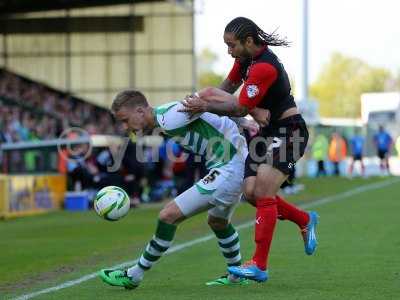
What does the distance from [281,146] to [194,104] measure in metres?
0.89

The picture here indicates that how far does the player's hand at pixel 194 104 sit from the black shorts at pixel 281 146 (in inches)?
27.7

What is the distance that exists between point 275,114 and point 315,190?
2161cm

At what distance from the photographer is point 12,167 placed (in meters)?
23.5

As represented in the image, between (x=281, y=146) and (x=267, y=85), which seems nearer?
(x=267, y=85)

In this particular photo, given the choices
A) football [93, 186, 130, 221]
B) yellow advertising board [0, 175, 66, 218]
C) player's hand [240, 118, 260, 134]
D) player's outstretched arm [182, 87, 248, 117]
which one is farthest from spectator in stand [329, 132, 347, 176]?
player's outstretched arm [182, 87, 248, 117]

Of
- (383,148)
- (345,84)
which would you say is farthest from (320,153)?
(345,84)

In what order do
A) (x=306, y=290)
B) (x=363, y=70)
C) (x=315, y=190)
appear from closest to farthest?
(x=306, y=290), (x=315, y=190), (x=363, y=70)

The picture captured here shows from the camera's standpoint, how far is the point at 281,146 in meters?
8.62

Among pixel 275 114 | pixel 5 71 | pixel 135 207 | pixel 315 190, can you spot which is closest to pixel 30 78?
pixel 5 71

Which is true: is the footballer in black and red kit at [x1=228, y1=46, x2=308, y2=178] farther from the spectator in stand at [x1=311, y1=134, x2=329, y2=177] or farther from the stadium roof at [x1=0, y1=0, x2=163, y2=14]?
the stadium roof at [x1=0, y1=0, x2=163, y2=14]

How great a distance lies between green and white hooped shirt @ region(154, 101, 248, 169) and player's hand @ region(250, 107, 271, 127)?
214 millimetres

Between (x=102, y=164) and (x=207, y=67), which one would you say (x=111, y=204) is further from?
(x=207, y=67)

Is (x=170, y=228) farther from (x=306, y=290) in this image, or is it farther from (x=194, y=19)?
(x=194, y=19)

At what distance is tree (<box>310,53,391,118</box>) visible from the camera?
11981 cm
